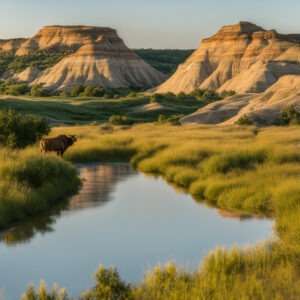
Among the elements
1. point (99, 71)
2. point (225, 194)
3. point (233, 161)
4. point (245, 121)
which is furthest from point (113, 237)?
point (99, 71)

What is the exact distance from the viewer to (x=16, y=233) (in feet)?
66.6

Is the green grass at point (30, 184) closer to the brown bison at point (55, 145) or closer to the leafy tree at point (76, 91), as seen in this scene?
the brown bison at point (55, 145)

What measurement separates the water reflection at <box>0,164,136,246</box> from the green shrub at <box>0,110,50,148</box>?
4.00 metres

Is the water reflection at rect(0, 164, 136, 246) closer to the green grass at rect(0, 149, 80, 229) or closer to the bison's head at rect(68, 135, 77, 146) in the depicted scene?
the green grass at rect(0, 149, 80, 229)

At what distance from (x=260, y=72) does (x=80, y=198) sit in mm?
107360

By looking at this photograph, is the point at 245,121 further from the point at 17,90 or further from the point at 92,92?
the point at 17,90

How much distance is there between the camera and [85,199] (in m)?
27.5

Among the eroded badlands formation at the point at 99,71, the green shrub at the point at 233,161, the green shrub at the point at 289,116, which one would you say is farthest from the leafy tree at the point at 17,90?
the green shrub at the point at 233,161

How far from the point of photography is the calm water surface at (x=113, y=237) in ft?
53.0

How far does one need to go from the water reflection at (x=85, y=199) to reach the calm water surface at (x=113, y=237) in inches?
1.6

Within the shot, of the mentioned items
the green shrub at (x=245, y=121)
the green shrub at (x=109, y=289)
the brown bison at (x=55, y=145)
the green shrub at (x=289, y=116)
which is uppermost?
the green shrub at (x=109, y=289)

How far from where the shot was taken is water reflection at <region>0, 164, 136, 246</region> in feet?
66.5

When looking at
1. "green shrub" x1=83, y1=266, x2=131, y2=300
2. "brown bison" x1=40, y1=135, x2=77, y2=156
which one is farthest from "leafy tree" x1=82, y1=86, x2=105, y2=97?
"green shrub" x1=83, y1=266, x2=131, y2=300

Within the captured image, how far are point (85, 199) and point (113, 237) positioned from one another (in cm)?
743
